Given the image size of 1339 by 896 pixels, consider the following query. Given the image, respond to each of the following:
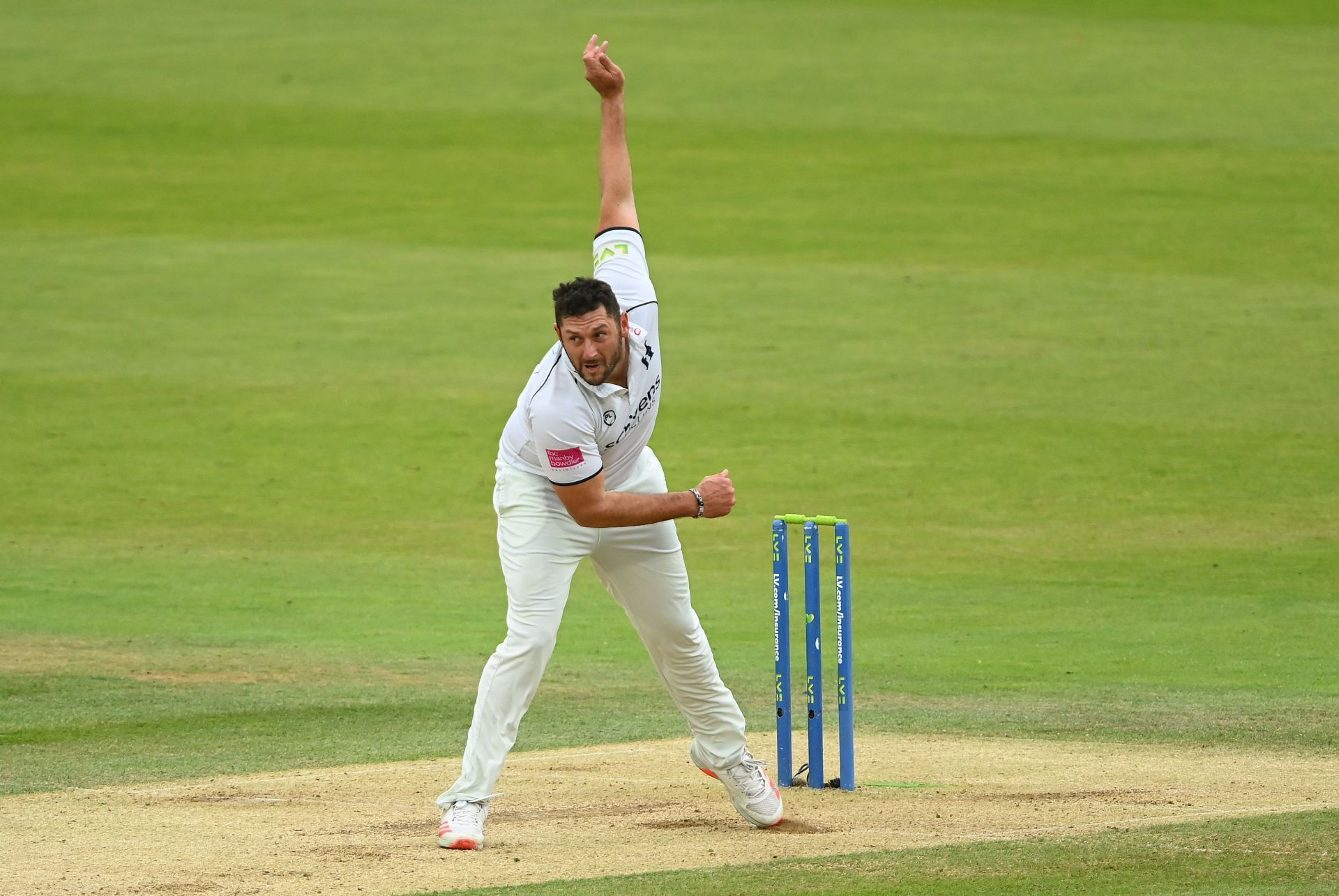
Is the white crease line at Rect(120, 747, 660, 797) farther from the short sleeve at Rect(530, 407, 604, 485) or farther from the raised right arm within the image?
the raised right arm

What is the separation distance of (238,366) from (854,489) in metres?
6.90

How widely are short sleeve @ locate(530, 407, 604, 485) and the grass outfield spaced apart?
5.29 feet

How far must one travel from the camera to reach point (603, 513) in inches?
269

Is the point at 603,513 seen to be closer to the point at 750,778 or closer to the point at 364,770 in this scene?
the point at 750,778

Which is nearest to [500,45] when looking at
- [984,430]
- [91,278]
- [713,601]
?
[91,278]

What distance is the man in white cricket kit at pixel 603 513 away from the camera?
6793mm

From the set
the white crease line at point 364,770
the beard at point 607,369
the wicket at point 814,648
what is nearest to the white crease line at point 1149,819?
the wicket at point 814,648

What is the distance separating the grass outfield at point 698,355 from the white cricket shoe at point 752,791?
28.8 inches

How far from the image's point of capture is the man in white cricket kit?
6.79 metres

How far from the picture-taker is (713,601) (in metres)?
13.4

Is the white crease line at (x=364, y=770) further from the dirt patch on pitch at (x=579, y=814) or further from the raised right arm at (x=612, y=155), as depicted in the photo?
the raised right arm at (x=612, y=155)

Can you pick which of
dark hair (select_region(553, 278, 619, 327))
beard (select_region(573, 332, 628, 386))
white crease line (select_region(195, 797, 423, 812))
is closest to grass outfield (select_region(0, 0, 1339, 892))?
white crease line (select_region(195, 797, 423, 812))

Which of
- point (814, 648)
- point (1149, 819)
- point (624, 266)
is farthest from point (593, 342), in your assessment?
point (1149, 819)

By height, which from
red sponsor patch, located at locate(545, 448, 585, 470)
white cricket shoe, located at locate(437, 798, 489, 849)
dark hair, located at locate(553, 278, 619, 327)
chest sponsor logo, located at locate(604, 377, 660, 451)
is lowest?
white cricket shoe, located at locate(437, 798, 489, 849)
